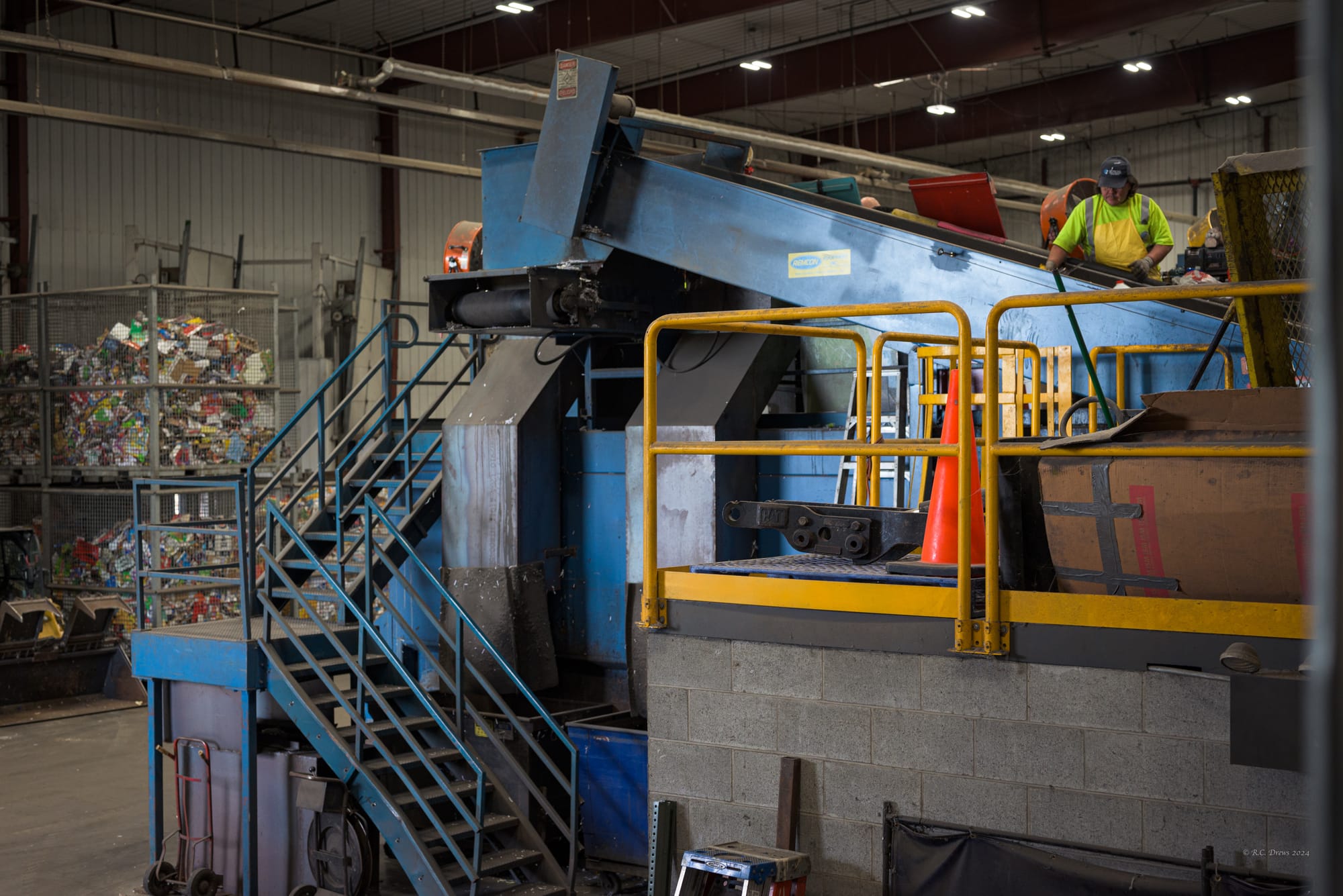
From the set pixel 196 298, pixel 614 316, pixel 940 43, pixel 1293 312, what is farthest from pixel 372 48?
pixel 1293 312

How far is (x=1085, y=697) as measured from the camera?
4.07m

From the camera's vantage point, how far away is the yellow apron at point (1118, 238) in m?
8.01

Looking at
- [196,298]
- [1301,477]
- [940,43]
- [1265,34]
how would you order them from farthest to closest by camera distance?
1. [1265,34]
2. [940,43]
3. [196,298]
4. [1301,477]

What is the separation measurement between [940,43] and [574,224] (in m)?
11.6

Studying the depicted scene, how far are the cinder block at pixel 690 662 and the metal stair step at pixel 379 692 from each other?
359cm

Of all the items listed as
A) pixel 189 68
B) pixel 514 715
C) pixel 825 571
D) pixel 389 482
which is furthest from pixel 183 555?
pixel 825 571

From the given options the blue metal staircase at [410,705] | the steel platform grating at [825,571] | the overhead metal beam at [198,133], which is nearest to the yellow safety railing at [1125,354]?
the steel platform grating at [825,571]

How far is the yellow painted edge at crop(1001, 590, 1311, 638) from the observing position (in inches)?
148

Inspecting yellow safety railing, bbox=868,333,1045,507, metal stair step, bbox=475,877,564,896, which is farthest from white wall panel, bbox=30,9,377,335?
yellow safety railing, bbox=868,333,1045,507

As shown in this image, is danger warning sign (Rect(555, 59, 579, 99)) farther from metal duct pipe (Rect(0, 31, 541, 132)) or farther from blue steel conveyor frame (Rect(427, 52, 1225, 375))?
metal duct pipe (Rect(0, 31, 541, 132))

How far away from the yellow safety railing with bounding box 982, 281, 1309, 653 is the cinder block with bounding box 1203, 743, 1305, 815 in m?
0.39

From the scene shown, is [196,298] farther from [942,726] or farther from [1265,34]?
[1265,34]

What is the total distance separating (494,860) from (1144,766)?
464 cm

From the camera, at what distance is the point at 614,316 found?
8.79 metres
